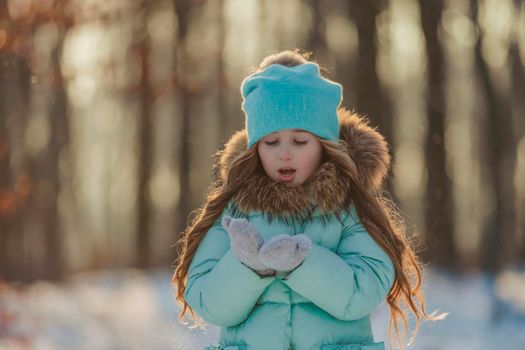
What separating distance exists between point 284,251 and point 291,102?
592 millimetres

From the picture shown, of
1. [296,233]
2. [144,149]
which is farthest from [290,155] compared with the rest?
[144,149]

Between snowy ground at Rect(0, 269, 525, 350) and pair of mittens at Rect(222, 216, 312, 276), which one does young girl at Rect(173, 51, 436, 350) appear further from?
snowy ground at Rect(0, 269, 525, 350)

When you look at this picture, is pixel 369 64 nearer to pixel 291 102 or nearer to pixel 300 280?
pixel 291 102

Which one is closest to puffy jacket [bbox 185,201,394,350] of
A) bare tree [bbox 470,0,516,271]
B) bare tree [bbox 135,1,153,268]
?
bare tree [bbox 470,0,516,271]

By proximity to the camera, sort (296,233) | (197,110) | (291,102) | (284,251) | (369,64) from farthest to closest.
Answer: (197,110)
(369,64)
(291,102)
(296,233)
(284,251)

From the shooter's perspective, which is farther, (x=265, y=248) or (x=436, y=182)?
(x=436, y=182)

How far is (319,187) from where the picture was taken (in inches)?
123

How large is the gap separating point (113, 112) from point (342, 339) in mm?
12515

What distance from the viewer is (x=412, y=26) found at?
12.2 metres

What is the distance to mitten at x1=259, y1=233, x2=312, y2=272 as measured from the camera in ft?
9.30

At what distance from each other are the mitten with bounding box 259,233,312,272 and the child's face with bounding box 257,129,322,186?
0.36 m

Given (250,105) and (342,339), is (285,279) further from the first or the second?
(250,105)

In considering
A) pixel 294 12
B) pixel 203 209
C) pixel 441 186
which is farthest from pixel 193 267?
pixel 294 12

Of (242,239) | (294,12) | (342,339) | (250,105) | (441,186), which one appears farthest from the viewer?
(294,12)
